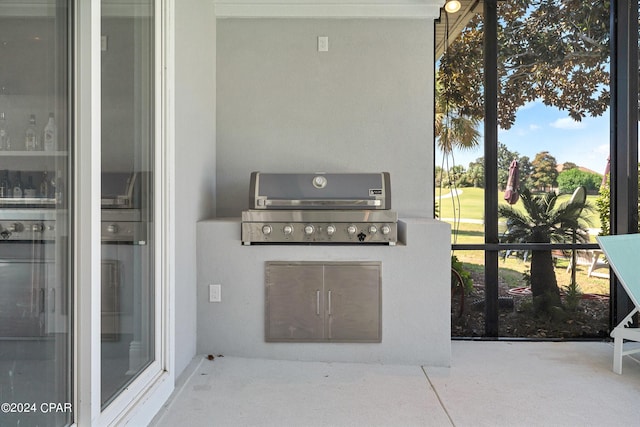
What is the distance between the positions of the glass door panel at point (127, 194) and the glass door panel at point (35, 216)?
0.26 meters

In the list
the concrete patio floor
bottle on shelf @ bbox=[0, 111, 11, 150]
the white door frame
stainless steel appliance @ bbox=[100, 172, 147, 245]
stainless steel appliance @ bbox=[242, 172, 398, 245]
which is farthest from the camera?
stainless steel appliance @ bbox=[242, 172, 398, 245]

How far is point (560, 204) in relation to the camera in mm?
3633

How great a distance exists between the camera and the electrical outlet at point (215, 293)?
10.0 feet

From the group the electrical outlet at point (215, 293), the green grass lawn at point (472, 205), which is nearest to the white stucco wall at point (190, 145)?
the electrical outlet at point (215, 293)

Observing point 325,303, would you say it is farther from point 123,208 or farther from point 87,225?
point 87,225

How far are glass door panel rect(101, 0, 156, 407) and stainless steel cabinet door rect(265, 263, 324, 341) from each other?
870 mm

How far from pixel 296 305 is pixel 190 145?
4.02ft

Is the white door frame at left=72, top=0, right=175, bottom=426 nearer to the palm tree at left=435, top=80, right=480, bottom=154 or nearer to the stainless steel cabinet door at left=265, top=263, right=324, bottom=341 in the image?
the stainless steel cabinet door at left=265, top=263, right=324, bottom=341

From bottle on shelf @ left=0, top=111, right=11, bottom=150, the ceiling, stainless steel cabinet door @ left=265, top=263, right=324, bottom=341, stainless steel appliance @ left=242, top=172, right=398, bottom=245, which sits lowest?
stainless steel cabinet door @ left=265, top=263, right=324, bottom=341

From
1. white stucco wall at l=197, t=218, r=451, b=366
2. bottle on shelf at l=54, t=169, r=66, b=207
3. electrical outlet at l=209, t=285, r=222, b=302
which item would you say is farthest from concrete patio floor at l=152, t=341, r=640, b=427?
bottle on shelf at l=54, t=169, r=66, b=207

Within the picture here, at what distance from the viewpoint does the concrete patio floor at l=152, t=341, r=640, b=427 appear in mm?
2244

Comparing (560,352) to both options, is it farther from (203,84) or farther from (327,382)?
(203,84)

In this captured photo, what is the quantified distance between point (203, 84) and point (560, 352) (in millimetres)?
3133

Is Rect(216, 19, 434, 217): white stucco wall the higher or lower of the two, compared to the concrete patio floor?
higher
